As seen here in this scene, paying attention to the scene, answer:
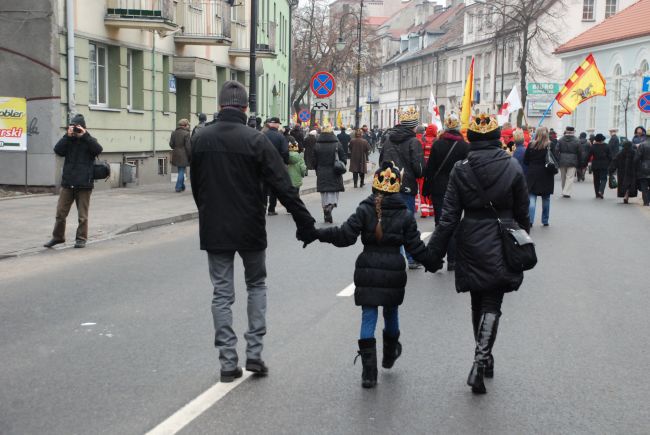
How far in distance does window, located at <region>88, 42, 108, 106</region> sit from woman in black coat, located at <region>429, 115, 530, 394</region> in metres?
18.4

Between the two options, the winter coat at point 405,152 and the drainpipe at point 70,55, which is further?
the drainpipe at point 70,55

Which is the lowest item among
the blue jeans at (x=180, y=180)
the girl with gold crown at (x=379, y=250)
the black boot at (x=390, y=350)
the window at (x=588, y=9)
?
the black boot at (x=390, y=350)

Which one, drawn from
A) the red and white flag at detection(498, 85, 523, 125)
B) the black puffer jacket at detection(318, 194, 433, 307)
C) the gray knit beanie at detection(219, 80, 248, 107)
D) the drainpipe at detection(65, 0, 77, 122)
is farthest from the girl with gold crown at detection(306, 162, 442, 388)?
the red and white flag at detection(498, 85, 523, 125)

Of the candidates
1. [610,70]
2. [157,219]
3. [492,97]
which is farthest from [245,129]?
[492,97]

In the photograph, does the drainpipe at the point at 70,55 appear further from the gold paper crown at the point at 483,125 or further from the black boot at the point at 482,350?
the black boot at the point at 482,350

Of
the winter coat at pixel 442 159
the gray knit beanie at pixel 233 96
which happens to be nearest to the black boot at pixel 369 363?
the gray knit beanie at pixel 233 96

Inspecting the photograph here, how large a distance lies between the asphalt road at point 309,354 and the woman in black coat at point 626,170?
1250 cm

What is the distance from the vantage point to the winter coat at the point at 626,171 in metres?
23.9

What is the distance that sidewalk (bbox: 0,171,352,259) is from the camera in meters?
13.8

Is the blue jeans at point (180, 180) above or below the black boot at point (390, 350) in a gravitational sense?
above

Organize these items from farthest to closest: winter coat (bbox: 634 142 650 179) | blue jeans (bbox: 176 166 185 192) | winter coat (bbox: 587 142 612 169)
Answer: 1. winter coat (bbox: 587 142 612 169)
2. blue jeans (bbox: 176 166 185 192)
3. winter coat (bbox: 634 142 650 179)

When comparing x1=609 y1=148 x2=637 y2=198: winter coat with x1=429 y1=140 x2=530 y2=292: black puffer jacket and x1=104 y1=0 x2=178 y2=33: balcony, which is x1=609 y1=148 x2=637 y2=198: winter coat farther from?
x1=429 y1=140 x2=530 y2=292: black puffer jacket

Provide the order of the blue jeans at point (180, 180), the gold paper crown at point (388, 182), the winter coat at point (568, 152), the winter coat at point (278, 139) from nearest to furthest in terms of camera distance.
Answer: the gold paper crown at point (388, 182) → the winter coat at point (278, 139) → the blue jeans at point (180, 180) → the winter coat at point (568, 152)

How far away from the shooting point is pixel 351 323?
818 centimetres
